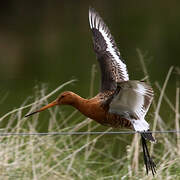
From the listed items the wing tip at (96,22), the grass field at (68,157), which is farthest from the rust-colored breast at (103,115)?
the wing tip at (96,22)

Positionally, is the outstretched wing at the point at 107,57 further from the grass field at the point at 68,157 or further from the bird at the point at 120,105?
the grass field at the point at 68,157

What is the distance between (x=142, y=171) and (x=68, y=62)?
10.8 meters

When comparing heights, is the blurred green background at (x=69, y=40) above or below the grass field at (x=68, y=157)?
above

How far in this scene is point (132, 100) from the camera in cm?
562

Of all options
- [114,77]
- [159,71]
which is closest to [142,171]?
[114,77]

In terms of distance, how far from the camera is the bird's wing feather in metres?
5.25

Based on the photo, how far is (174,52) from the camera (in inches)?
634

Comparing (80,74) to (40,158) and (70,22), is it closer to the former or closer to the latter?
(70,22)

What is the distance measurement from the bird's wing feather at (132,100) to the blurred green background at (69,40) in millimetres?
5628

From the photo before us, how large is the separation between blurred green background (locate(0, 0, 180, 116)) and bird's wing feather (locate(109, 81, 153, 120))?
18.5ft

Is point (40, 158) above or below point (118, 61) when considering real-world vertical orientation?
below

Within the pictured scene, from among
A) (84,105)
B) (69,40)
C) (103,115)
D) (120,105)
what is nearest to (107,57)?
(84,105)

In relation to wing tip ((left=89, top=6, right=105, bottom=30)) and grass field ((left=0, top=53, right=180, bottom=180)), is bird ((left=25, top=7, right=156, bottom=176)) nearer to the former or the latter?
grass field ((left=0, top=53, right=180, bottom=180))

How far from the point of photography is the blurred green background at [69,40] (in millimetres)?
14330
